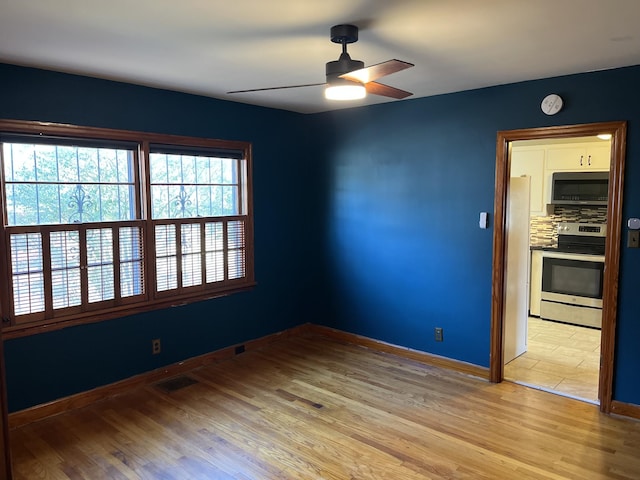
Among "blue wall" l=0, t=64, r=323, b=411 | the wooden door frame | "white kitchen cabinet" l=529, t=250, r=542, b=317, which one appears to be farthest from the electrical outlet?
"white kitchen cabinet" l=529, t=250, r=542, b=317

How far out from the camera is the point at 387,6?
2.12m

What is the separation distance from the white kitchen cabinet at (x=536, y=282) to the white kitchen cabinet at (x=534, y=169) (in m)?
0.54

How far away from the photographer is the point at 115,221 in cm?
366

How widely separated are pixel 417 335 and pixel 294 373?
1.21 m

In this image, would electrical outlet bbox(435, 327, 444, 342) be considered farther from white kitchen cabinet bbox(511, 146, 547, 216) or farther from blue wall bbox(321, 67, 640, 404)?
white kitchen cabinet bbox(511, 146, 547, 216)

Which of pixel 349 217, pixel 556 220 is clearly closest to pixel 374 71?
pixel 349 217

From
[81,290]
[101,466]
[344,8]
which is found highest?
[344,8]

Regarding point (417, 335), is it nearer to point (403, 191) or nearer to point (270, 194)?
point (403, 191)

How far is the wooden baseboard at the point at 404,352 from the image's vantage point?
4.10 meters

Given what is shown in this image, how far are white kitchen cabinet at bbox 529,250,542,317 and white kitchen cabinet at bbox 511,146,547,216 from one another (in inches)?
21.1

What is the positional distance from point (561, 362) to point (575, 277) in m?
1.50

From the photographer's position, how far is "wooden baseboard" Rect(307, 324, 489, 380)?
4098 mm

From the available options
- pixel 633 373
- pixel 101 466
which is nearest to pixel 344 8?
pixel 101 466

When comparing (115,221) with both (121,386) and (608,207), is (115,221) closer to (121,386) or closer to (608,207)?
(121,386)
